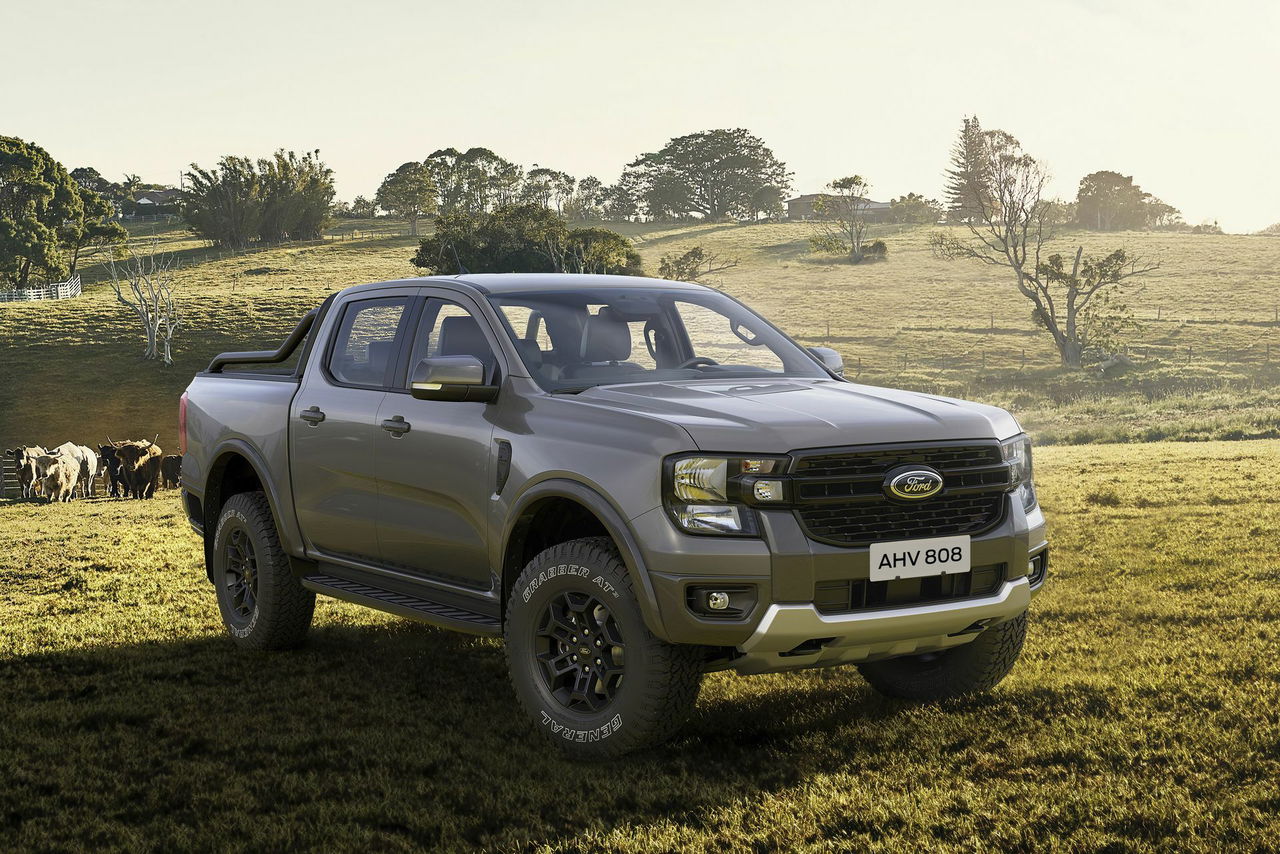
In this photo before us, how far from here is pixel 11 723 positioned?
6.08m

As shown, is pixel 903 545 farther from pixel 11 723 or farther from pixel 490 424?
pixel 11 723

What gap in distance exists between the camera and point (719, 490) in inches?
188

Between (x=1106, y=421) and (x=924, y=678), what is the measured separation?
30.7 metres

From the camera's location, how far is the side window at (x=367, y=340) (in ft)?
21.6

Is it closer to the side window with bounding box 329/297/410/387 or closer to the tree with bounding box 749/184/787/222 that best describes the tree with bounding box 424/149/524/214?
the tree with bounding box 749/184/787/222

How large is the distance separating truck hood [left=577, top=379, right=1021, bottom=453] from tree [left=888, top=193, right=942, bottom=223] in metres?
119

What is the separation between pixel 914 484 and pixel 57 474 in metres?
20.9

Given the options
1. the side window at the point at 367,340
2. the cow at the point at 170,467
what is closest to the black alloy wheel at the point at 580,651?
the side window at the point at 367,340

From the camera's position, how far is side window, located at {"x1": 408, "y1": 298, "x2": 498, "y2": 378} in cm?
622

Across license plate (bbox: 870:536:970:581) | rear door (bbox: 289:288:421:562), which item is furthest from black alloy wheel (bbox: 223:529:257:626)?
license plate (bbox: 870:536:970:581)

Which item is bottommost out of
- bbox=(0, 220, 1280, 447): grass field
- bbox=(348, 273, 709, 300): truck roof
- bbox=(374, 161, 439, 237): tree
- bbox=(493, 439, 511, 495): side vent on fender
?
bbox=(0, 220, 1280, 447): grass field

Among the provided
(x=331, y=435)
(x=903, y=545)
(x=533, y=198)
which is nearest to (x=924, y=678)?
(x=903, y=545)

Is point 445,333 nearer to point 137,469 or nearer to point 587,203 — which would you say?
point 137,469

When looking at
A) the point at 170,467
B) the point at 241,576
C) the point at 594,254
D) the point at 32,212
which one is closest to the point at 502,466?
the point at 241,576
